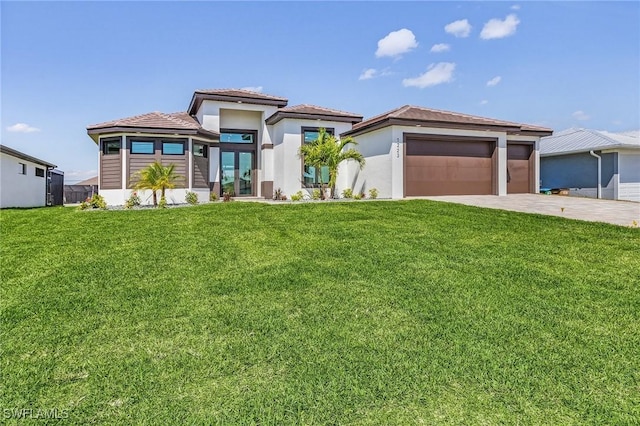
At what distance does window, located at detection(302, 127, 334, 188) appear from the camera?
17844 millimetres

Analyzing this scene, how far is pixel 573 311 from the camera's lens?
412cm

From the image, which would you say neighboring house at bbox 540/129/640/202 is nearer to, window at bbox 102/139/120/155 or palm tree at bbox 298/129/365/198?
palm tree at bbox 298/129/365/198

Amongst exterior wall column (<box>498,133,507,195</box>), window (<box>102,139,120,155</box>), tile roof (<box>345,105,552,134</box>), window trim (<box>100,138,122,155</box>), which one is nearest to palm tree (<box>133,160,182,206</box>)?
window trim (<box>100,138,122,155</box>)

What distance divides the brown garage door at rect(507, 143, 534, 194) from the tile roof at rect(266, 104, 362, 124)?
817cm

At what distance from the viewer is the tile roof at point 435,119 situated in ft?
49.0

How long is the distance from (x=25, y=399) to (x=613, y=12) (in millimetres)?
17227

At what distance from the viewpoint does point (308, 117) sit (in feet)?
57.4

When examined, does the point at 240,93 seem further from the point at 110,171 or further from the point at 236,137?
the point at 110,171

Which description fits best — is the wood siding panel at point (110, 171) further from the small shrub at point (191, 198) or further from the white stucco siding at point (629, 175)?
the white stucco siding at point (629, 175)

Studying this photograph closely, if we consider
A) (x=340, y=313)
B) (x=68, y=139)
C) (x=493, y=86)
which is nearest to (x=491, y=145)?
(x=493, y=86)

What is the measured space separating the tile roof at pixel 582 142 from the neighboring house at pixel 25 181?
2993cm

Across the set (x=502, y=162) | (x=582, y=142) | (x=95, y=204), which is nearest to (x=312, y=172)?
(x=502, y=162)

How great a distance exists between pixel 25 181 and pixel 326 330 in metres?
22.4

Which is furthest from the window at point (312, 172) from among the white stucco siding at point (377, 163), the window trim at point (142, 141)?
the window trim at point (142, 141)
